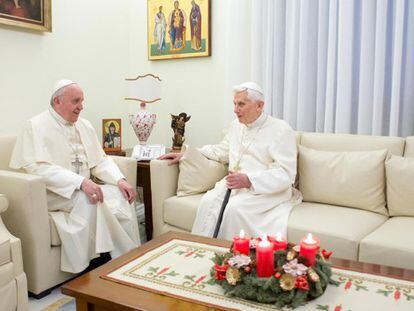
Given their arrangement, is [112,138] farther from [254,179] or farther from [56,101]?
[254,179]

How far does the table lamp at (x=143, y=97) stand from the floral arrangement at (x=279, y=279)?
211 cm

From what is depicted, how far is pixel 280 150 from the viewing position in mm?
2752

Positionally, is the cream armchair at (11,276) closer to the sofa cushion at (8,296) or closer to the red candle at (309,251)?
the sofa cushion at (8,296)

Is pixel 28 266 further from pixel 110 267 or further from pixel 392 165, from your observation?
pixel 392 165

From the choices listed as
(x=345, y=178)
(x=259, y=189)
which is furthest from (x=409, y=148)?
(x=259, y=189)

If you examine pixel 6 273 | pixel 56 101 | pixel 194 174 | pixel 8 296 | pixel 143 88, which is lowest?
pixel 8 296

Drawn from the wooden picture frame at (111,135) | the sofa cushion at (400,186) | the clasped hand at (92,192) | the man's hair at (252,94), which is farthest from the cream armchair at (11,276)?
the sofa cushion at (400,186)

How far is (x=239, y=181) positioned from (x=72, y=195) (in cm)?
95

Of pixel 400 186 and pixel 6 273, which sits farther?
pixel 400 186

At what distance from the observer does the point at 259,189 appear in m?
2.63

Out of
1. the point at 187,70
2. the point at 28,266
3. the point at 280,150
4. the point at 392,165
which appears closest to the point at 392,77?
the point at 392,165

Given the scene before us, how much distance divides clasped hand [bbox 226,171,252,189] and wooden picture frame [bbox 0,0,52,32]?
1.84m

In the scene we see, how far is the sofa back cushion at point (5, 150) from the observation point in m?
2.79

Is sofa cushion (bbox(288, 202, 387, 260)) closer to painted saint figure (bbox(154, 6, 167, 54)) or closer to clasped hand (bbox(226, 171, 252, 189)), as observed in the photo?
clasped hand (bbox(226, 171, 252, 189))
